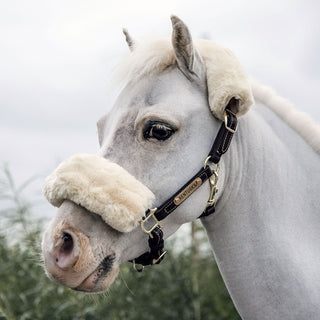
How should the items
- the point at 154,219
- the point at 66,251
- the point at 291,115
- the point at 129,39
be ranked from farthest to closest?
the point at 129,39, the point at 291,115, the point at 154,219, the point at 66,251

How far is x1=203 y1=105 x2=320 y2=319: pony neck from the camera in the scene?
7.82 feet

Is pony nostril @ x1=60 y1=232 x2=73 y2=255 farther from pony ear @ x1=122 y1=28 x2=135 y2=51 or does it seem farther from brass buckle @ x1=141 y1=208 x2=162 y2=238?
pony ear @ x1=122 y1=28 x2=135 y2=51

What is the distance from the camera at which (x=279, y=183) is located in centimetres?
254

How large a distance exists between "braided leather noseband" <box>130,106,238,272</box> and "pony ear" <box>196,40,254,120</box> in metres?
0.06

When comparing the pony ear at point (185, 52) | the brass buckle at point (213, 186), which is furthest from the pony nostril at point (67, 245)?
the pony ear at point (185, 52)

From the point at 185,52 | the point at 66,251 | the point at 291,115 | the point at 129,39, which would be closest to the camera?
the point at 66,251

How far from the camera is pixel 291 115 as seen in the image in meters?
2.84

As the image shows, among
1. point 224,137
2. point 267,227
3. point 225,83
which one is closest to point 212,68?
point 225,83

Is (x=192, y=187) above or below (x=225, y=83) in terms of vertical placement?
below

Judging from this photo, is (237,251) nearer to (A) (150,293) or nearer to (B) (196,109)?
(B) (196,109)

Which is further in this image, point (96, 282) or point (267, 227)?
point (267, 227)

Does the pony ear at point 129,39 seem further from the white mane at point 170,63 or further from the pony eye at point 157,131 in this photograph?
the pony eye at point 157,131

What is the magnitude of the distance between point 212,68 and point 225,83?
0.14 m

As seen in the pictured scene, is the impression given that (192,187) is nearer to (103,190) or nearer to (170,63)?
(103,190)
